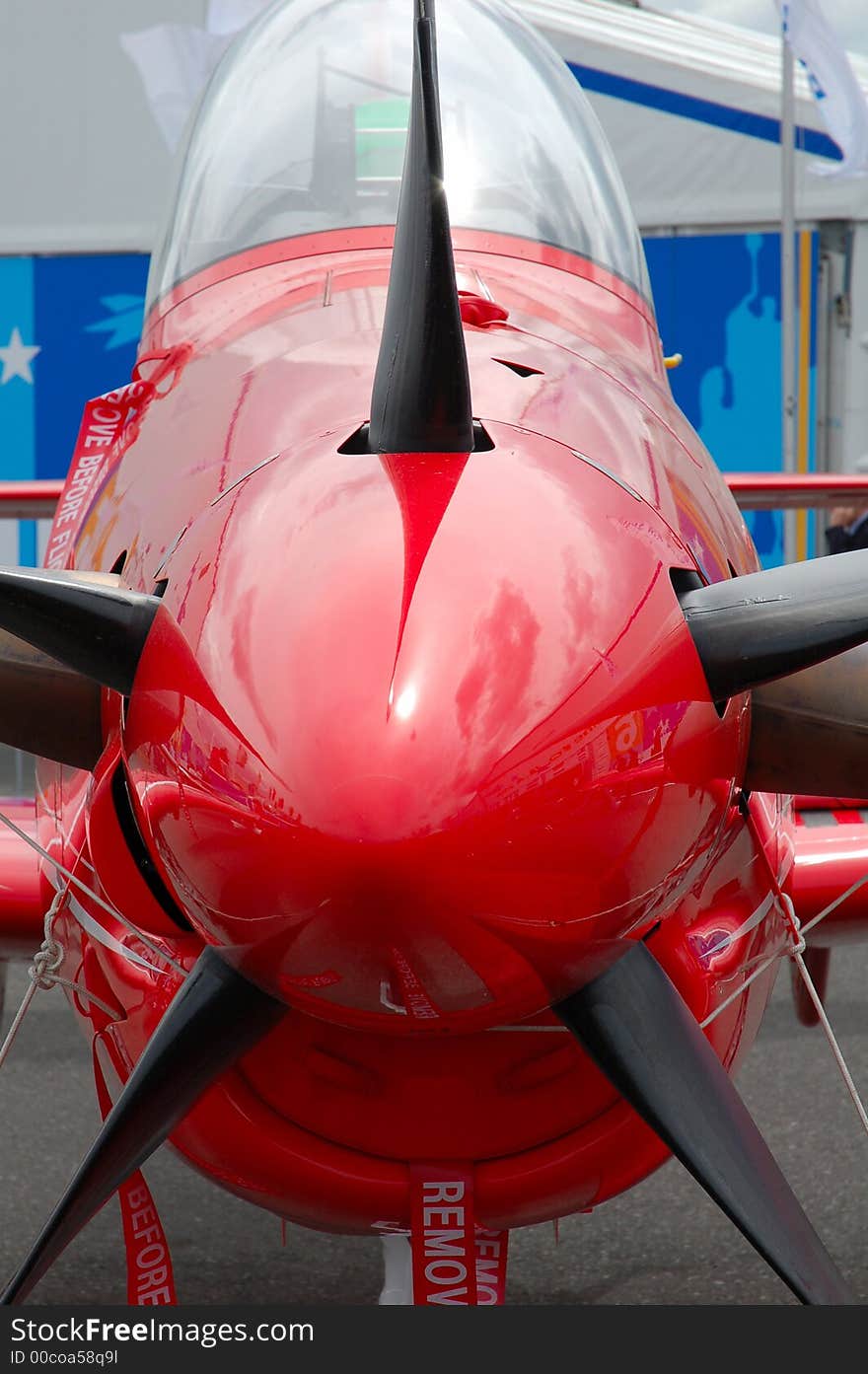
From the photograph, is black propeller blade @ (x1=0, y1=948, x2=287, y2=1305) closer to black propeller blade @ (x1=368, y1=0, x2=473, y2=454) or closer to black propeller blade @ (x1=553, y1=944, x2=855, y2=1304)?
black propeller blade @ (x1=553, y1=944, x2=855, y2=1304)

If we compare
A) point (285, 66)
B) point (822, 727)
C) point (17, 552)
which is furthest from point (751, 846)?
point (17, 552)

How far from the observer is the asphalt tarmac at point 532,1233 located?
346cm

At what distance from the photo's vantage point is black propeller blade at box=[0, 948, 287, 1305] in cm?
167

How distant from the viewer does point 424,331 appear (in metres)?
1.58

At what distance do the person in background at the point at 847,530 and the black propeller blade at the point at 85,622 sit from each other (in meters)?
5.75

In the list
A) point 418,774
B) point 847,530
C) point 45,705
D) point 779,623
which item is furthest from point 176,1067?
point 847,530

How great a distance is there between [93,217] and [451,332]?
25.4ft

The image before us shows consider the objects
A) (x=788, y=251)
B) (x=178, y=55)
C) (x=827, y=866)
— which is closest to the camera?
(x=827, y=866)

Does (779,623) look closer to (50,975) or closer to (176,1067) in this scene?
(176,1067)

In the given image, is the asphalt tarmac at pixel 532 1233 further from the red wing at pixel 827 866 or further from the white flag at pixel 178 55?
the white flag at pixel 178 55

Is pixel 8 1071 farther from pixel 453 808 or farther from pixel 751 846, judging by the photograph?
pixel 453 808

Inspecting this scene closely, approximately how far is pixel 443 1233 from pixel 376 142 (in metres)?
1.93

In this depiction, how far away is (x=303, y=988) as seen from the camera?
1.41m

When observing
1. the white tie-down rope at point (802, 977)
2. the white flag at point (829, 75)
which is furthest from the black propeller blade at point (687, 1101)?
the white flag at point (829, 75)
